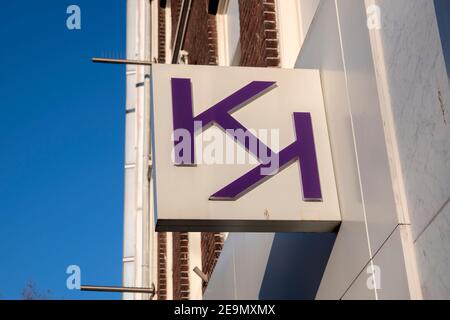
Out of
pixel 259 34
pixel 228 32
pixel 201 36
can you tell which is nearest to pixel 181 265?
pixel 201 36

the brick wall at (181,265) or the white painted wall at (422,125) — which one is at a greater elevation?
the brick wall at (181,265)

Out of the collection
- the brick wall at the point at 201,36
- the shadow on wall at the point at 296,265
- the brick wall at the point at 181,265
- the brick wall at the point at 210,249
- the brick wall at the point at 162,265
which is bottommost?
the shadow on wall at the point at 296,265

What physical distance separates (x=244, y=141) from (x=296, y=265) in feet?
3.93

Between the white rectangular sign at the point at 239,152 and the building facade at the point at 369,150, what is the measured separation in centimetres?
14

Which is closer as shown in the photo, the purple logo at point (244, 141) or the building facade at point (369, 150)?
the building facade at point (369, 150)

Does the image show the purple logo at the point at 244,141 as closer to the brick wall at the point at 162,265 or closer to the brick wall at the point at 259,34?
the brick wall at the point at 259,34

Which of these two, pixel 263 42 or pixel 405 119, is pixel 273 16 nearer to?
pixel 263 42

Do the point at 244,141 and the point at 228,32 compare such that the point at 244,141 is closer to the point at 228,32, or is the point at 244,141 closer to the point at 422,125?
the point at 422,125

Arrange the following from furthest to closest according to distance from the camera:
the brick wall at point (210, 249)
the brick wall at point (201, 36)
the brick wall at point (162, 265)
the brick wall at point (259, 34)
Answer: the brick wall at point (162, 265)
the brick wall at point (201, 36)
the brick wall at point (210, 249)
the brick wall at point (259, 34)

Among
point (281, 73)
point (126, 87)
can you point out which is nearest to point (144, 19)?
point (126, 87)

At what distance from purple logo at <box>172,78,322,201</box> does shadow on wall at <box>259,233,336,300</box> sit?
1.62 feet

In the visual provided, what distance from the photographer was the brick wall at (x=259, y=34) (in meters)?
7.60

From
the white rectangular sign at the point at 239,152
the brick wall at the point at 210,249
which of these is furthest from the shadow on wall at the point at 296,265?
the brick wall at the point at 210,249
